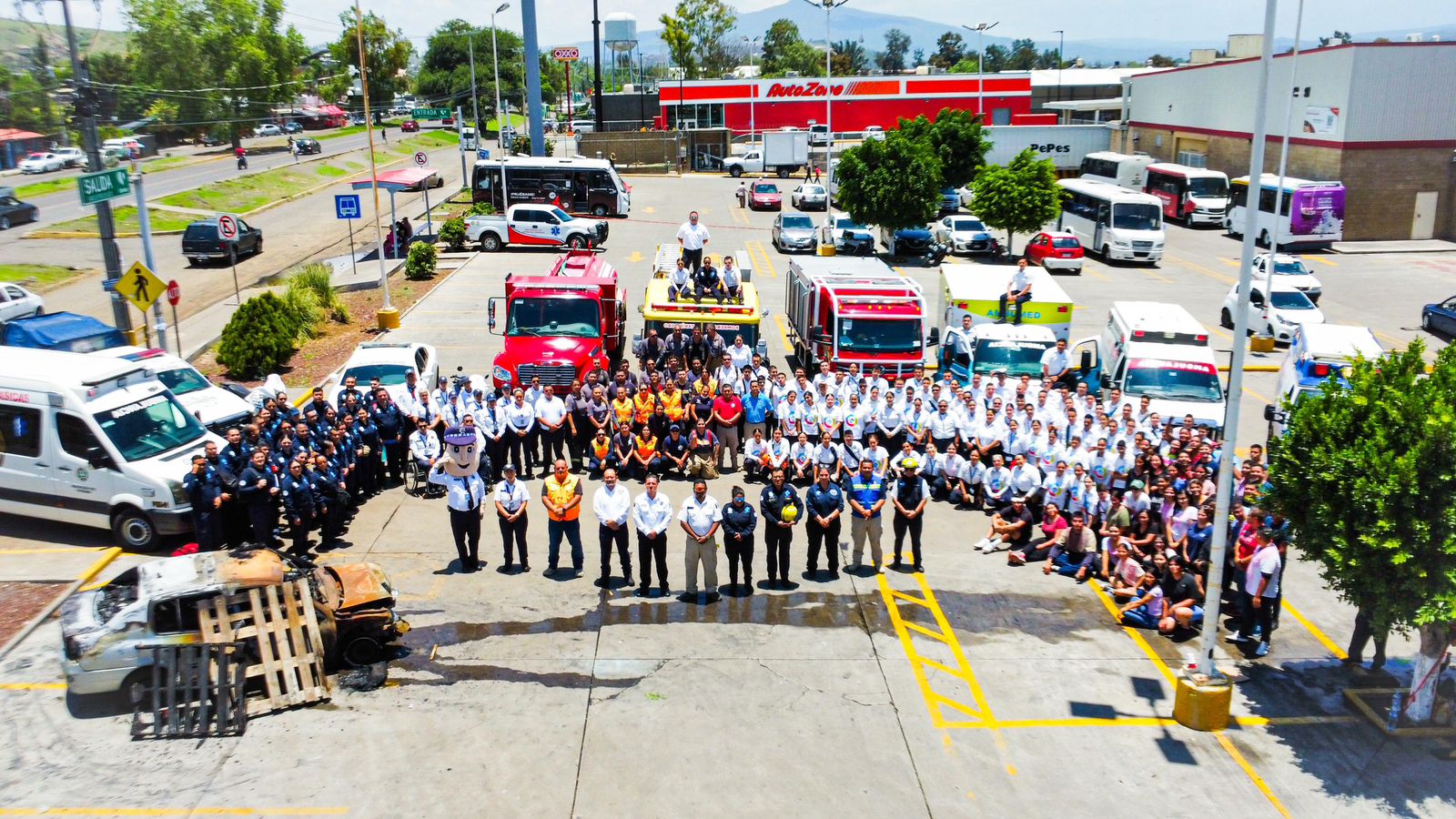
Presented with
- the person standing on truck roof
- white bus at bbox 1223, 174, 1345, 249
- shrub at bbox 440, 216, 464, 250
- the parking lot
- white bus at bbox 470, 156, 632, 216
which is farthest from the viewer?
white bus at bbox 470, 156, 632, 216

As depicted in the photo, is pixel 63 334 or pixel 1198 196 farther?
pixel 1198 196

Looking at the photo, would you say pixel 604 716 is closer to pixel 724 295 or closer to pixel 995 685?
pixel 995 685

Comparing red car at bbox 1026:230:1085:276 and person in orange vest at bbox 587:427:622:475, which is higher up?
red car at bbox 1026:230:1085:276

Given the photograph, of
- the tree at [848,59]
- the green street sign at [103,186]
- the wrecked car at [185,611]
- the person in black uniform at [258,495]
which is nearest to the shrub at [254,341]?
the green street sign at [103,186]

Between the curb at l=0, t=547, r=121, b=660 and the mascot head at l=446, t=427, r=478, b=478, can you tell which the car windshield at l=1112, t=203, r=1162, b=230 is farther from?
the curb at l=0, t=547, r=121, b=660

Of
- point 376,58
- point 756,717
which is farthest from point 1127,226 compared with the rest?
point 376,58

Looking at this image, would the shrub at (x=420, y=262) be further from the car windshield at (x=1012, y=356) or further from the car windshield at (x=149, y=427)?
the car windshield at (x=1012, y=356)

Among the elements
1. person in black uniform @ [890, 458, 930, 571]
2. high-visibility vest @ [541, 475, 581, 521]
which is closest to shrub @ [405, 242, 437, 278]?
high-visibility vest @ [541, 475, 581, 521]

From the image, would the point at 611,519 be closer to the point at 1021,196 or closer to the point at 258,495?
the point at 258,495
